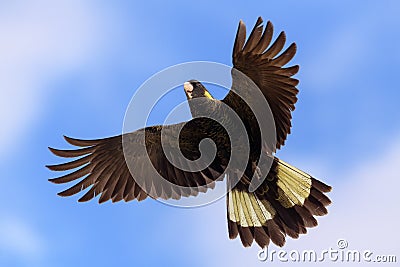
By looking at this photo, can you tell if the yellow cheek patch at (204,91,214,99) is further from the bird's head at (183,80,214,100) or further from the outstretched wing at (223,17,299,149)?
the outstretched wing at (223,17,299,149)

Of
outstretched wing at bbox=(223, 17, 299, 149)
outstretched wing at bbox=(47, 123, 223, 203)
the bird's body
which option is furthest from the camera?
outstretched wing at bbox=(47, 123, 223, 203)

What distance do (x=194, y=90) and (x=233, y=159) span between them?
3.78 ft

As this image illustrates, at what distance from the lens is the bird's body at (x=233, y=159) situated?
9789mm

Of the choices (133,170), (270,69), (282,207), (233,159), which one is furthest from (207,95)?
(282,207)

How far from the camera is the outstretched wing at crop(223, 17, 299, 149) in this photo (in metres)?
9.43

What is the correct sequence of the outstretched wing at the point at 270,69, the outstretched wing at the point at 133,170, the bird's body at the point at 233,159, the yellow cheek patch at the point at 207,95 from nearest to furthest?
1. the outstretched wing at the point at 270,69
2. the bird's body at the point at 233,159
3. the yellow cheek patch at the point at 207,95
4. the outstretched wing at the point at 133,170

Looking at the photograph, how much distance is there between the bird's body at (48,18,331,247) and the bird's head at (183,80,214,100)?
0.05ft

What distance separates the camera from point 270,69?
9633 mm

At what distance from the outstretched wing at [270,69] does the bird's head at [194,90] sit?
0.61 m

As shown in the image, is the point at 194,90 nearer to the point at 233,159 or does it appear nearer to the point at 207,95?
the point at 207,95

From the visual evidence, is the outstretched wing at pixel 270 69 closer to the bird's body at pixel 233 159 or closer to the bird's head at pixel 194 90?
the bird's body at pixel 233 159

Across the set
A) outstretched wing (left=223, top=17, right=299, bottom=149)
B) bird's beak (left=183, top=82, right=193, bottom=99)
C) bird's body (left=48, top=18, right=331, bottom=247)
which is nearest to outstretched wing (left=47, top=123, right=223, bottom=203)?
bird's body (left=48, top=18, right=331, bottom=247)

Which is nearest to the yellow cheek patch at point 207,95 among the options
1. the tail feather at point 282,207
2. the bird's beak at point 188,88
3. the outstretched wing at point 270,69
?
the bird's beak at point 188,88

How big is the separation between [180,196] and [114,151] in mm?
1222
